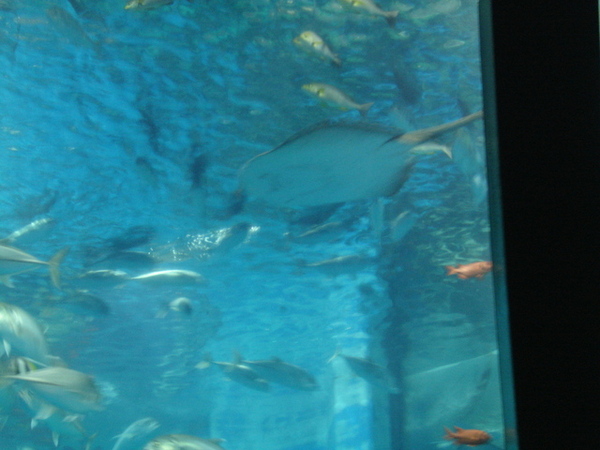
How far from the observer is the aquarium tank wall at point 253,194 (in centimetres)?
525

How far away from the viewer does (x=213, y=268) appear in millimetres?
13016

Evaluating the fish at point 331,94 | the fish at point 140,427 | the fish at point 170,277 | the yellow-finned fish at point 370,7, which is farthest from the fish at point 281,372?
the yellow-finned fish at point 370,7

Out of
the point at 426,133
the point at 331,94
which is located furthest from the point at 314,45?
the point at 426,133

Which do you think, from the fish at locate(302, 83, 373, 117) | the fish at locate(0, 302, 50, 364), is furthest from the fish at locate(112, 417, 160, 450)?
the fish at locate(302, 83, 373, 117)

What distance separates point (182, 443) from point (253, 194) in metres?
3.55

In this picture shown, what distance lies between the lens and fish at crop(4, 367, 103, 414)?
18.7 ft

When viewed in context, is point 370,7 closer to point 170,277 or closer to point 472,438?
point 472,438

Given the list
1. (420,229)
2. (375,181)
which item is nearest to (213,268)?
(420,229)

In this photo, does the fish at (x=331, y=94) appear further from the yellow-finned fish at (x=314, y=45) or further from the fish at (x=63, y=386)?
the fish at (x=63, y=386)

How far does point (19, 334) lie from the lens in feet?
20.5

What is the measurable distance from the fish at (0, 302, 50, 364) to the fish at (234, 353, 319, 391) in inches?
181

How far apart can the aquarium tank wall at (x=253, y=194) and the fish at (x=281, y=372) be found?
0.06 meters

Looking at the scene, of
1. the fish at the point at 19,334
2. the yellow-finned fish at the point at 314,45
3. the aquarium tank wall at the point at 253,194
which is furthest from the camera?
the fish at the point at 19,334

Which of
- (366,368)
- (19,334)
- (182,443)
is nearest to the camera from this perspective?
(182,443)
